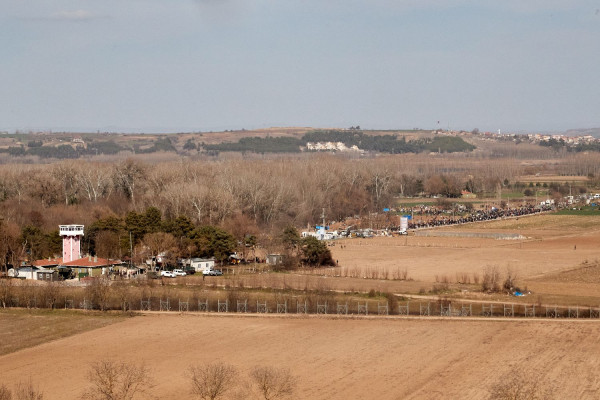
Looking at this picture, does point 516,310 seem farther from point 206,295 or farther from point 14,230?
point 14,230

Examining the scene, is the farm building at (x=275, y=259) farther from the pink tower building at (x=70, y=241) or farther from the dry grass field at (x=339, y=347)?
the pink tower building at (x=70, y=241)

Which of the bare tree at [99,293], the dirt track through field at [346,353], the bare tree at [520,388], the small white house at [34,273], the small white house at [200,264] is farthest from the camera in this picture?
the small white house at [200,264]

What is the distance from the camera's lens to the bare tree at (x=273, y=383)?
24047 millimetres

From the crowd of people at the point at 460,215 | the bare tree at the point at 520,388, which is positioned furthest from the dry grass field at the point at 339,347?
the crowd of people at the point at 460,215

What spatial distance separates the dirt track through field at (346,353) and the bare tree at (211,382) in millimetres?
641

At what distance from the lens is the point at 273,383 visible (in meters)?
24.8

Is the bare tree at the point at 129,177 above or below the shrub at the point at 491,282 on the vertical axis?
above

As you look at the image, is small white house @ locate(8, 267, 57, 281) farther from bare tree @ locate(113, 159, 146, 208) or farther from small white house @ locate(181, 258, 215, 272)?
bare tree @ locate(113, 159, 146, 208)

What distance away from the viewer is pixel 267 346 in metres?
31.1

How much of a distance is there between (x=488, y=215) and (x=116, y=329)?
60695mm

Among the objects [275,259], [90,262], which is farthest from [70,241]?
[275,259]

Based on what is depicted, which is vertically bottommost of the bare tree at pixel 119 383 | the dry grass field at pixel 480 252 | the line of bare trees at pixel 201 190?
the dry grass field at pixel 480 252

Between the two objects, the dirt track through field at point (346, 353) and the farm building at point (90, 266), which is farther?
the farm building at point (90, 266)

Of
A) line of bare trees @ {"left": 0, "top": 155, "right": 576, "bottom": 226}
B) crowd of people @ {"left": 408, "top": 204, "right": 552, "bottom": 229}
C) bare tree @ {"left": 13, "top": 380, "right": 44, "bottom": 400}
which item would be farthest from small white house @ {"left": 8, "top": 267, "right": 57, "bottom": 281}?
crowd of people @ {"left": 408, "top": 204, "right": 552, "bottom": 229}
